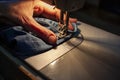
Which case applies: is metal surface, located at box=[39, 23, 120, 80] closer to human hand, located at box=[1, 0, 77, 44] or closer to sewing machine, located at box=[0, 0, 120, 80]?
sewing machine, located at box=[0, 0, 120, 80]

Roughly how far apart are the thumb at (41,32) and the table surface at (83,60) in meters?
0.05

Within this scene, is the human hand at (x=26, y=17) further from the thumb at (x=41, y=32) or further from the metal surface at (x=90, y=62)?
the metal surface at (x=90, y=62)

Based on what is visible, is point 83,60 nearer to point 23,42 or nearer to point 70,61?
point 70,61

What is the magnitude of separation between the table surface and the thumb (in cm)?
5

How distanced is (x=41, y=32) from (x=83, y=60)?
0.21 metres

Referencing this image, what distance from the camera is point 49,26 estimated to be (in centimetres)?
79

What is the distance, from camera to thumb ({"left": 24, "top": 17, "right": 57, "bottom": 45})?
0.69 m

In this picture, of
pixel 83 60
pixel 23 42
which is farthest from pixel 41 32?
pixel 83 60

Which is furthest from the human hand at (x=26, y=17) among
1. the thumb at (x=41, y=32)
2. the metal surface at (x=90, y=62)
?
the metal surface at (x=90, y=62)

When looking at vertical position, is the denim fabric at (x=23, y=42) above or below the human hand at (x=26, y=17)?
below

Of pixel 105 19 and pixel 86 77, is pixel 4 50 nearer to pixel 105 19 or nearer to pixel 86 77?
pixel 86 77

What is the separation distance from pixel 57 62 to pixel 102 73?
17cm

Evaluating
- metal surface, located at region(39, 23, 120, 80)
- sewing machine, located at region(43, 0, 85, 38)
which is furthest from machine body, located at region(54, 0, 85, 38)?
metal surface, located at region(39, 23, 120, 80)

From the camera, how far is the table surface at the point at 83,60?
1.91 feet
